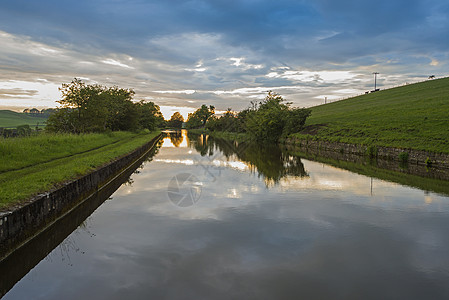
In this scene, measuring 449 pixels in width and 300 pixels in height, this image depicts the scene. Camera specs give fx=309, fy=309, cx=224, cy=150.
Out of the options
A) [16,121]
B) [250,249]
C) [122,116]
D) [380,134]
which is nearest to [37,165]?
[250,249]

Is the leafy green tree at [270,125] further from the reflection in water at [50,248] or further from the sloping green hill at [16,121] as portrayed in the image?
the sloping green hill at [16,121]

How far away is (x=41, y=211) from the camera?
8.70 m

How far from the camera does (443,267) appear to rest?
723cm

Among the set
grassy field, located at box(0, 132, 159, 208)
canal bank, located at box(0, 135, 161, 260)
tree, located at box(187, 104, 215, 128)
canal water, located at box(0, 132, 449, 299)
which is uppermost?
tree, located at box(187, 104, 215, 128)

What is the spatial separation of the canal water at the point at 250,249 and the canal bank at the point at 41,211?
0.40 m

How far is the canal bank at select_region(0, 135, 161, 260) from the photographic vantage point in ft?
22.8

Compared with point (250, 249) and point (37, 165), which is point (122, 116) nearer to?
point (37, 165)

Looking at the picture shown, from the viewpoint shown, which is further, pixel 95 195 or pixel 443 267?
pixel 95 195

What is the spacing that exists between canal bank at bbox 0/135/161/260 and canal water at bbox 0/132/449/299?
40 cm

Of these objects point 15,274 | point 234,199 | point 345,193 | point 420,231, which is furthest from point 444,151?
point 15,274

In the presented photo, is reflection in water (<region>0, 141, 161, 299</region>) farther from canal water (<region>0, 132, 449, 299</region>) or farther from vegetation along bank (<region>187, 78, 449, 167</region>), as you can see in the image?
vegetation along bank (<region>187, 78, 449, 167</region>)

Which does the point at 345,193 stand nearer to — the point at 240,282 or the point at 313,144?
the point at 240,282

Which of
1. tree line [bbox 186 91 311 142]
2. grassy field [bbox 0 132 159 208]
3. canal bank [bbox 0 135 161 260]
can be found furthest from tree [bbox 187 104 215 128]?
canal bank [bbox 0 135 161 260]

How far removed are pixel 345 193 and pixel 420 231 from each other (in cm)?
553
